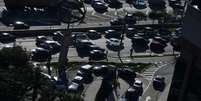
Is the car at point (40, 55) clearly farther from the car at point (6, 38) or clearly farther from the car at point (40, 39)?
the car at point (6, 38)

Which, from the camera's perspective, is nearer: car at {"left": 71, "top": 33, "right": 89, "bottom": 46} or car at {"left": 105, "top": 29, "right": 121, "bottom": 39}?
car at {"left": 71, "top": 33, "right": 89, "bottom": 46}

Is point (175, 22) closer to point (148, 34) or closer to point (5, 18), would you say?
point (148, 34)

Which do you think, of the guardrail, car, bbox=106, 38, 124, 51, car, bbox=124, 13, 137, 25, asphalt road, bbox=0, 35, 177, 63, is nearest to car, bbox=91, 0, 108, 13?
car, bbox=124, 13, 137, 25

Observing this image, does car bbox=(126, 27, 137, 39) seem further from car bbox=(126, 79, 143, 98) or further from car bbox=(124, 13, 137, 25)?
car bbox=(126, 79, 143, 98)

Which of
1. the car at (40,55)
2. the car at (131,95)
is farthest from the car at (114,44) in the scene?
the car at (131,95)

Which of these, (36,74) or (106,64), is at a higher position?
(36,74)

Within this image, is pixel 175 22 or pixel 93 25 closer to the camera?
pixel 93 25

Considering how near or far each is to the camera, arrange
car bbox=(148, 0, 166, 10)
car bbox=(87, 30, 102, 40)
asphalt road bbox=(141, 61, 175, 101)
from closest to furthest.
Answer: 1. asphalt road bbox=(141, 61, 175, 101)
2. car bbox=(87, 30, 102, 40)
3. car bbox=(148, 0, 166, 10)

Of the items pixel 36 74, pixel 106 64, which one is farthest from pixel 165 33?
pixel 36 74
